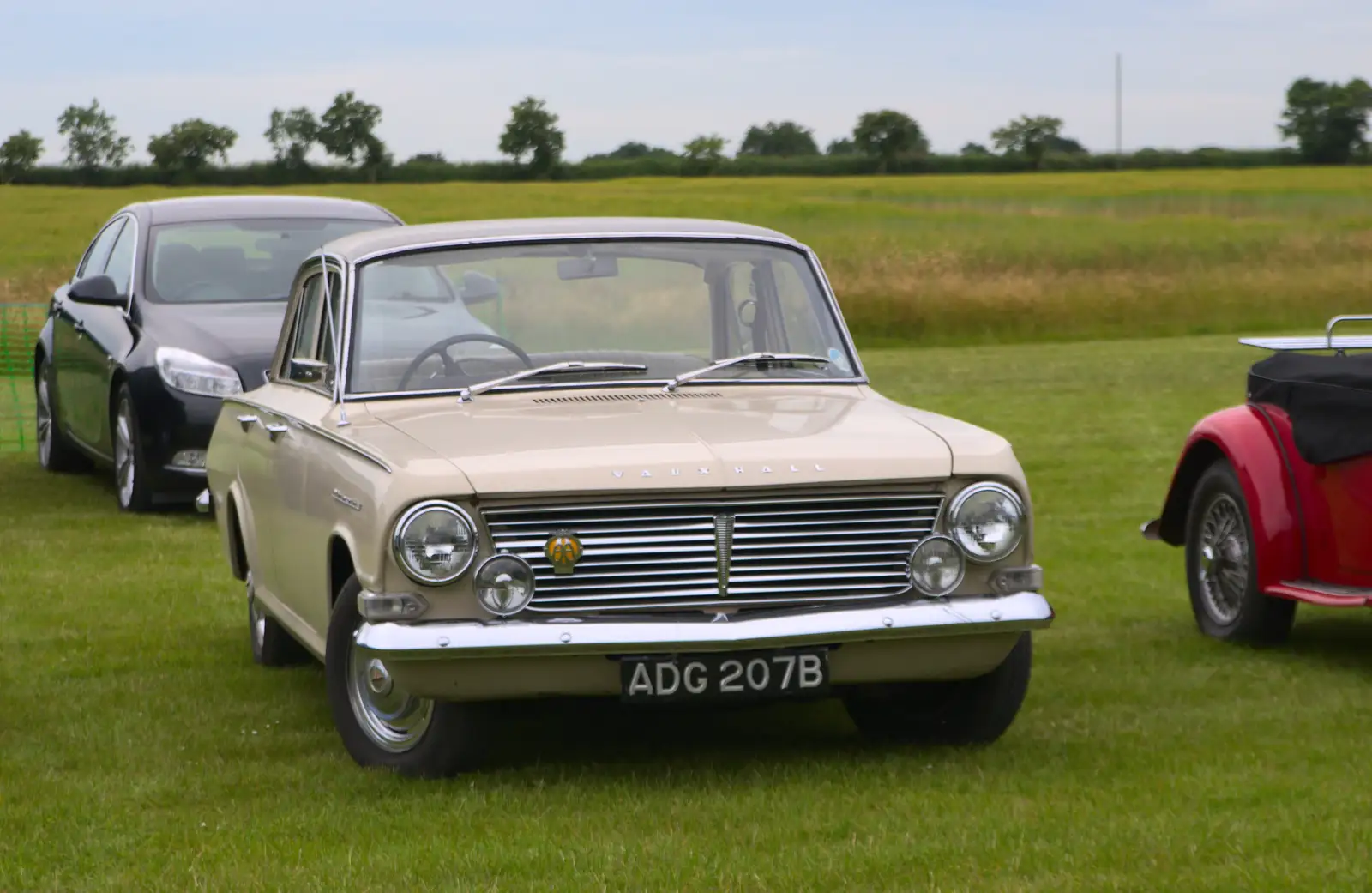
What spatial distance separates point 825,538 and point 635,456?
58 cm

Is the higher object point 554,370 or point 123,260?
point 123,260

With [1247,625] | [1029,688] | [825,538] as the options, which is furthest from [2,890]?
[1247,625]

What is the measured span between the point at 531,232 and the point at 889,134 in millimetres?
124424

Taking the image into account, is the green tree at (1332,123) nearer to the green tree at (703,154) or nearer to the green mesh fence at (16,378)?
the green tree at (703,154)

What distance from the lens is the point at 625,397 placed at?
6434mm

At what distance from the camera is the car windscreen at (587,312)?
663 centimetres

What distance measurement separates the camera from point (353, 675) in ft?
19.6

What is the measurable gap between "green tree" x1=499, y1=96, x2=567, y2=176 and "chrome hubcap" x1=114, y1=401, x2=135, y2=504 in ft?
366

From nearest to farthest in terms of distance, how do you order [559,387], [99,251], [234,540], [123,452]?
[559,387] → [234,540] → [123,452] → [99,251]

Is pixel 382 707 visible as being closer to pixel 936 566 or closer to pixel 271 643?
pixel 936 566

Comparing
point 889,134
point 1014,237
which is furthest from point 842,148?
point 1014,237

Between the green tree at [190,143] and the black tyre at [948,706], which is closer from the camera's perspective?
the black tyre at [948,706]

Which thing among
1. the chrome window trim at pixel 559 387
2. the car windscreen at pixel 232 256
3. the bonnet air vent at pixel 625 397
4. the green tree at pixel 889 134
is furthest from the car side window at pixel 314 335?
the green tree at pixel 889 134

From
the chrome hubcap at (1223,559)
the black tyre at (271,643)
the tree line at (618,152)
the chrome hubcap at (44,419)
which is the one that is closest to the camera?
the black tyre at (271,643)
